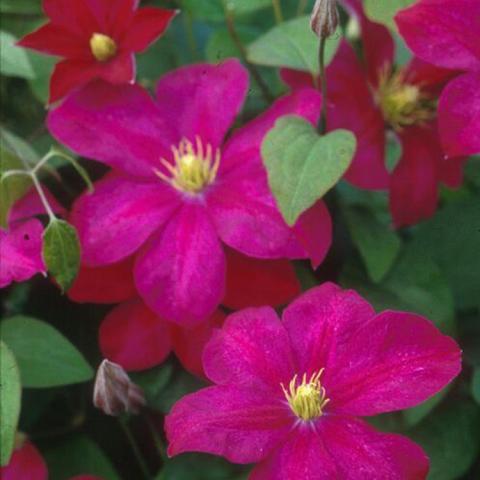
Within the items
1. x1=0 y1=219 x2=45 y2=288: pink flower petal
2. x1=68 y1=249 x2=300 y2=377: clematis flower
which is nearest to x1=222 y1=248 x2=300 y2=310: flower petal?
x1=68 y1=249 x2=300 y2=377: clematis flower

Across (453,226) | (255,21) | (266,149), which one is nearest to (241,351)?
(266,149)

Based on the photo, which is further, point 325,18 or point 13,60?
point 13,60

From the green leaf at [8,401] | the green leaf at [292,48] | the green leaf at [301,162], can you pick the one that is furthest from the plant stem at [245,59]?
the green leaf at [8,401]

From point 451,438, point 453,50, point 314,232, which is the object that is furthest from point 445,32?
point 451,438

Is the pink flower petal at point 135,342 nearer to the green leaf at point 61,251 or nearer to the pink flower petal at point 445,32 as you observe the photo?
the green leaf at point 61,251

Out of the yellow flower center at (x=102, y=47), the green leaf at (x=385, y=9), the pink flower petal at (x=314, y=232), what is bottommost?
the pink flower petal at (x=314, y=232)

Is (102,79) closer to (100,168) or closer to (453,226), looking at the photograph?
(100,168)

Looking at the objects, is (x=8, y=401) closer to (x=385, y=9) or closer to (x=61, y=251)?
(x=61, y=251)
